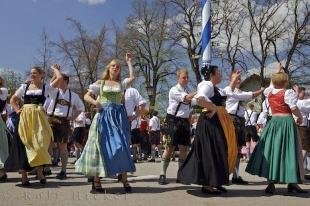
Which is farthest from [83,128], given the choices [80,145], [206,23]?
[206,23]

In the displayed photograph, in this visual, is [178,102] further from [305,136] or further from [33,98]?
[305,136]

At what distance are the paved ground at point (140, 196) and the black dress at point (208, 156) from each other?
256 mm

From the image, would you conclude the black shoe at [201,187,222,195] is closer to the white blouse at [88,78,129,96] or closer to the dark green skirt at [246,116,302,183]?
the dark green skirt at [246,116,302,183]

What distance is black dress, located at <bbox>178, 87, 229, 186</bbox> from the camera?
6926mm

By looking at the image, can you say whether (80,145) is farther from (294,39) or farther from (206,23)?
(294,39)

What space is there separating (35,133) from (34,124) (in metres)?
0.15

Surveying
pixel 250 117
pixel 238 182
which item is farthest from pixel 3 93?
pixel 250 117

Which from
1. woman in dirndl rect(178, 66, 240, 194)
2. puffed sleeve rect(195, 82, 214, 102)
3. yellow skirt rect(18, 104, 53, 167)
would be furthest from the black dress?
yellow skirt rect(18, 104, 53, 167)

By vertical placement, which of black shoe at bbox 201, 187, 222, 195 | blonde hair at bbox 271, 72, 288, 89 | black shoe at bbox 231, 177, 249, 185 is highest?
blonde hair at bbox 271, 72, 288, 89

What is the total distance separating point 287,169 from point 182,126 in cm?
206

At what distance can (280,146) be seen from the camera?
7.24m

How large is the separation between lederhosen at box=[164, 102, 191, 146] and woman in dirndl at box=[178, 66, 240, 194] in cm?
121

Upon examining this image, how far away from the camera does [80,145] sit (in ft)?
41.7

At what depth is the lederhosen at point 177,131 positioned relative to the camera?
8430 mm
